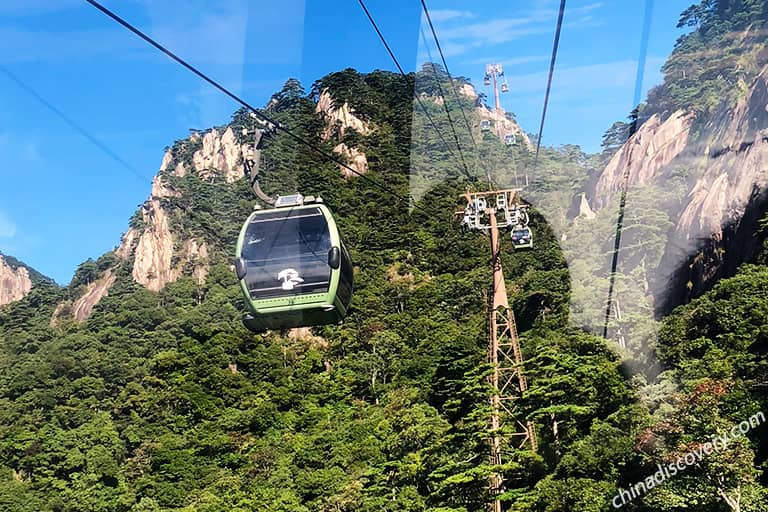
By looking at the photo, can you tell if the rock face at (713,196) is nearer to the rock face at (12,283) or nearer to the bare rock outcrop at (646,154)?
the bare rock outcrop at (646,154)

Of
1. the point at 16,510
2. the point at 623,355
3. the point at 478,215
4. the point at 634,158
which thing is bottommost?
the point at 16,510

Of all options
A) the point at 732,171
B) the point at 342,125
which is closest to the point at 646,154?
the point at 732,171

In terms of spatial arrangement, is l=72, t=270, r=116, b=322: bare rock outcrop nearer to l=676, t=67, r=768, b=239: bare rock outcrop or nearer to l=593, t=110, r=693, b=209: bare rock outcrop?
l=593, t=110, r=693, b=209: bare rock outcrop

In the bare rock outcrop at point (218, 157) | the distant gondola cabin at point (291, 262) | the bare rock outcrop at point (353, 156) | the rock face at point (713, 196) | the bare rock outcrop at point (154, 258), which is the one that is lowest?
the distant gondola cabin at point (291, 262)

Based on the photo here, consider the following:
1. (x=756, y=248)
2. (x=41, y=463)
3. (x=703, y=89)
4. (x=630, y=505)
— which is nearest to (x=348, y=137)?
(x=703, y=89)

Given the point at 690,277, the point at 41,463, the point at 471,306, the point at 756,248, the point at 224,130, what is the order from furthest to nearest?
the point at 224,130 → the point at 471,306 → the point at 41,463 → the point at 690,277 → the point at 756,248

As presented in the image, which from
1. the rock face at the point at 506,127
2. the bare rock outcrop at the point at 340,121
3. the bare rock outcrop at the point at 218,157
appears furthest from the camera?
the bare rock outcrop at the point at 218,157

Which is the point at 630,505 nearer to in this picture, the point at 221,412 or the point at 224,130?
the point at 221,412

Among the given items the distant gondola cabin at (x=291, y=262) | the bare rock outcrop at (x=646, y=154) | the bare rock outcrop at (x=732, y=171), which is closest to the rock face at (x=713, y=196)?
the bare rock outcrop at (x=732, y=171)
